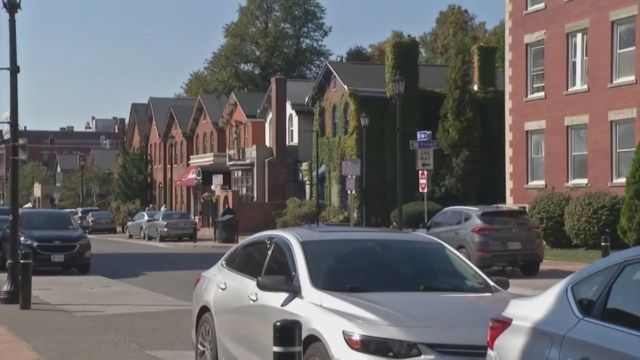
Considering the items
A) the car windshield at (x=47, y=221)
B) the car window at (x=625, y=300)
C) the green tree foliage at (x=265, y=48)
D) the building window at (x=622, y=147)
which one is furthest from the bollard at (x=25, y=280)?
the green tree foliage at (x=265, y=48)

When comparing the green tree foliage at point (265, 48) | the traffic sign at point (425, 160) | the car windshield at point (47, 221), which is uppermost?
the green tree foliage at point (265, 48)

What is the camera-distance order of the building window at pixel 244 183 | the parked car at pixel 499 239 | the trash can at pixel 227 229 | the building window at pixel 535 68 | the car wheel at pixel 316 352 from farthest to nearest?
the building window at pixel 244 183 < the trash can at pixel 227 229 < the building window at pixel 535 68 < the parked car at pixel 499 239 < the car wheel at pixel 316 352

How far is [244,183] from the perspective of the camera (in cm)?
5850

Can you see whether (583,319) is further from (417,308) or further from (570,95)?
(570,95)

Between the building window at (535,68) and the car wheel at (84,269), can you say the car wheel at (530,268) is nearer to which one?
the car wheel at (84,269)

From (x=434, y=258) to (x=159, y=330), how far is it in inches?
253

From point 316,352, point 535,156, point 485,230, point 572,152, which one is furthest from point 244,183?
point 316,352

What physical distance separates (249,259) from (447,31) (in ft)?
267

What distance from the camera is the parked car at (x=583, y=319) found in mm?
4930

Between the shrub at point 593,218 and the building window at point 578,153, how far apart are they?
5.86ft

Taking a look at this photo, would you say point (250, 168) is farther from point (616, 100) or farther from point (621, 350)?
point (621, 350)

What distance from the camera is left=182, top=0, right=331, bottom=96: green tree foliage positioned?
86625 mm

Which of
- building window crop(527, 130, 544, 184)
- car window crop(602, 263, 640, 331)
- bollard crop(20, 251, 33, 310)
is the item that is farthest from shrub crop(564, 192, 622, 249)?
car window crop(602, 263, 640, 331)

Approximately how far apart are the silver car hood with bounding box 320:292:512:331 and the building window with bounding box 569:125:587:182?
26637 mm
